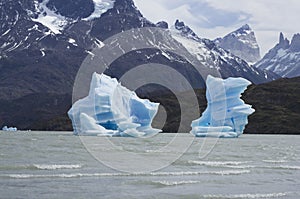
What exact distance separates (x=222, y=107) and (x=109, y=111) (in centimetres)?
1635

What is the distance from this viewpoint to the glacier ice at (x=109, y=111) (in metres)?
70.3

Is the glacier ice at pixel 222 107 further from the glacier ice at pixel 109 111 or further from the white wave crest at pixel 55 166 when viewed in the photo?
the white wave crest at pixel 55 166

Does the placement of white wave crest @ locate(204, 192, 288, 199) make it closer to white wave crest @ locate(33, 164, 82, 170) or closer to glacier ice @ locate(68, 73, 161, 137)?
white wave crest @ locate(33, 164, 82, 170)

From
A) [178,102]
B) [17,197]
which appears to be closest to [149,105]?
[17,197]

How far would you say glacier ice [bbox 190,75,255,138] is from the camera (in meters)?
73.8

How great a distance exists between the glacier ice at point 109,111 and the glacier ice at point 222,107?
805cm

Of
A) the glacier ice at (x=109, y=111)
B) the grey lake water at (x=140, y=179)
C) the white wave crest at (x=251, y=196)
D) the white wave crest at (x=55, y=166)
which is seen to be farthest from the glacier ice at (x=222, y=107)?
the white wave crest at (x=251, y=196)

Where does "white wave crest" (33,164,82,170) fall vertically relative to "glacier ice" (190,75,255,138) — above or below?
below

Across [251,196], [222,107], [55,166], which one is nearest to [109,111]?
[222,107]

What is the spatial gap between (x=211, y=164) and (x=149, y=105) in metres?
40.3

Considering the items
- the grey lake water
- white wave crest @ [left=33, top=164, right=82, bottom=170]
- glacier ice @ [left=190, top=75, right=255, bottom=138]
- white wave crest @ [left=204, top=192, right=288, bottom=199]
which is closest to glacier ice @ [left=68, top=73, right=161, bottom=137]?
glacier ice @ [left=190, top=75, right=255, bottom=138]

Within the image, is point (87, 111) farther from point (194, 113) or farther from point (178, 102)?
point (178, 102)

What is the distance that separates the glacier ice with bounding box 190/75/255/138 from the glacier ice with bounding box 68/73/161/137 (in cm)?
805

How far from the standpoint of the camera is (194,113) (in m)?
172
